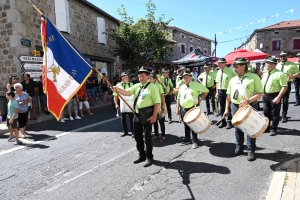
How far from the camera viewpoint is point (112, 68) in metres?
19.1

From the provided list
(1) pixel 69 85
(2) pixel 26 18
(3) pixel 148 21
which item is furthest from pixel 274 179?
(3) pixel 148 21

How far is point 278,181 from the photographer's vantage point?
346 centimetres

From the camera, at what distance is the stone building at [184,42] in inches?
1382

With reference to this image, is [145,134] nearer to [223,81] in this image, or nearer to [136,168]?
[136,168]

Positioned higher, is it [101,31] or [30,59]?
[101,31]

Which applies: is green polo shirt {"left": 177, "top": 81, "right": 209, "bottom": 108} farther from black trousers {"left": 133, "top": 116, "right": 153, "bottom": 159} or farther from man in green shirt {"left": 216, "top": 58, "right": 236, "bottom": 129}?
man in green shirt {"left": 216, "top": 58, "right": 236, "bottom": 129}

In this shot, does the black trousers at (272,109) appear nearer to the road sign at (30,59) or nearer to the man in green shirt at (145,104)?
the man in green shirt at (145,104)

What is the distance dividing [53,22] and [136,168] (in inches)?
426

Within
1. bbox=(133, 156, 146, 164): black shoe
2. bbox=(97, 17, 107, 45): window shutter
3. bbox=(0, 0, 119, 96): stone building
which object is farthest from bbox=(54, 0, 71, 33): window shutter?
bbox=(133, 156, 146, 164): black shoe

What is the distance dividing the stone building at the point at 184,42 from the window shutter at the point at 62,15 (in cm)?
2035

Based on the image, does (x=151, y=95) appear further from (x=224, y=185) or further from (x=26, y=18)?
(x=26, y=18)

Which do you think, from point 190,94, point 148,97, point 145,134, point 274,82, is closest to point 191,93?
point 190,94

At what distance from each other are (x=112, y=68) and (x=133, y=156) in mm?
14872

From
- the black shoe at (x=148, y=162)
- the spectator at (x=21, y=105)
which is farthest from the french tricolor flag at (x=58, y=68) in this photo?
the spectator at (x=21, y=105)
